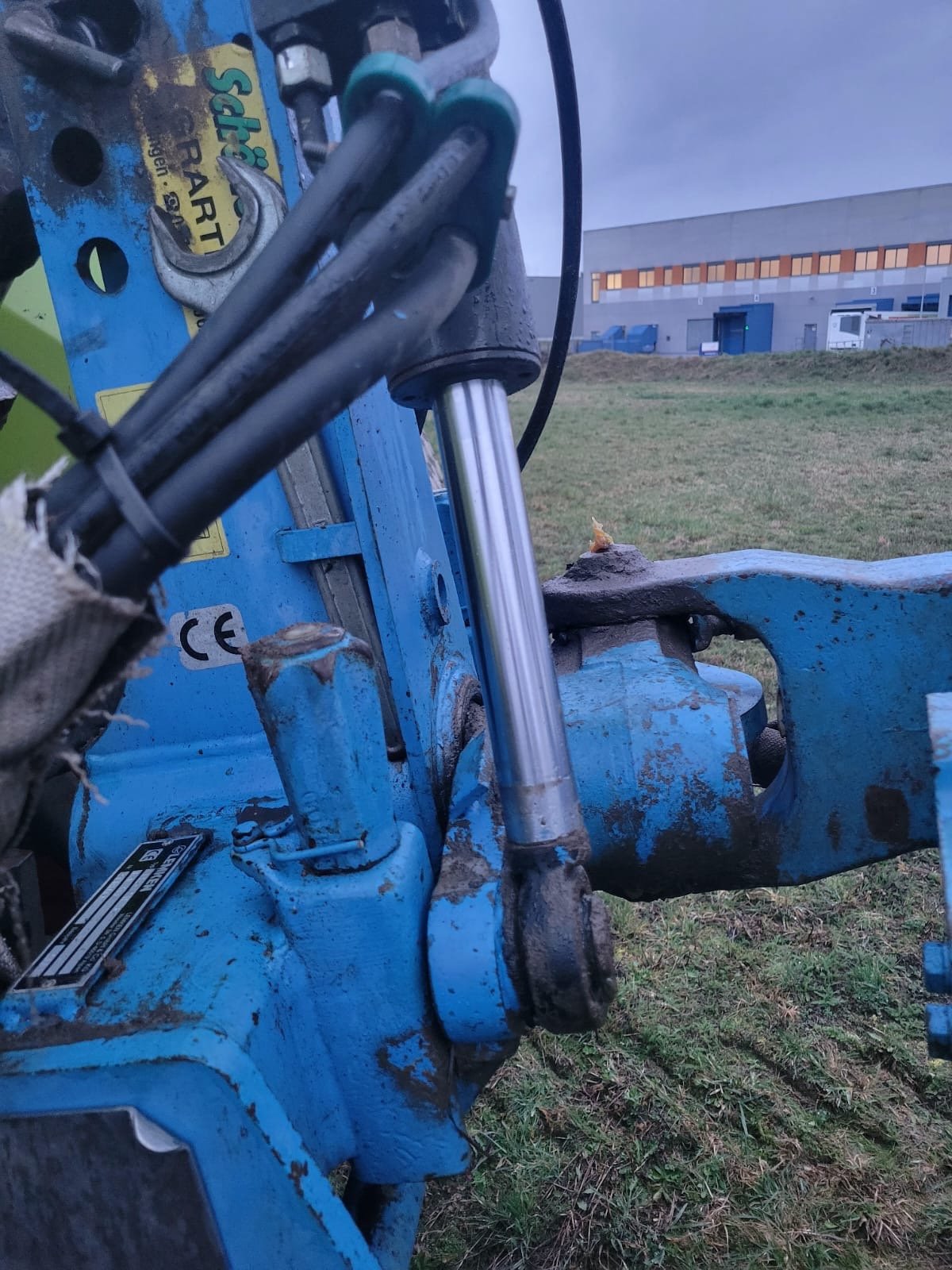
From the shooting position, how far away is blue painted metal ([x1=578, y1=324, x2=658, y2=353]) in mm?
32125

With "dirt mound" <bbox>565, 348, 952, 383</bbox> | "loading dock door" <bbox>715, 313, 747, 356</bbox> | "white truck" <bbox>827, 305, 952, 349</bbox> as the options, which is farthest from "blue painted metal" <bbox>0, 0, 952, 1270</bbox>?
"loading dock door" <bbox>715, 313, 747, 356</bbox>

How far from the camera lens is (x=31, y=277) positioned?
5.40ft

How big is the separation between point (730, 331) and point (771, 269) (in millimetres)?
2370

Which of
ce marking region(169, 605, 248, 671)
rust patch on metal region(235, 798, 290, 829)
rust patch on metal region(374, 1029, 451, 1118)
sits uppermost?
ce marking region(169, 605, 248, 671)

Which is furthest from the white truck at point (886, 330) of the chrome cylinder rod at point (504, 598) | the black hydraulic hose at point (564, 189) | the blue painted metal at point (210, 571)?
the chrome cylinder rod at point (504, 598)

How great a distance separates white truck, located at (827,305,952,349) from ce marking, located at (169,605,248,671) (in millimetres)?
22870

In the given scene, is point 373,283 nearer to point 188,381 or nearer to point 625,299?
point 188,381

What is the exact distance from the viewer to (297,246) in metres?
0.67

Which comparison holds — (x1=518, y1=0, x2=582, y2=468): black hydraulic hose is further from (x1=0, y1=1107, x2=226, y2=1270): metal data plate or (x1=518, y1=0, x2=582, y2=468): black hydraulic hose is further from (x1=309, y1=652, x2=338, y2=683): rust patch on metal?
(x1=0, y1=1107, x2=226, y2=1270): metal data plate

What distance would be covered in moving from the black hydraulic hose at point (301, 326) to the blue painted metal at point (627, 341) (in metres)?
32.9

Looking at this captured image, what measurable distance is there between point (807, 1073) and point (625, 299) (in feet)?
116

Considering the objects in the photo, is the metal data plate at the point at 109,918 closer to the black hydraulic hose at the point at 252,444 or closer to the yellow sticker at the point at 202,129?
the black hydraulic hose at the point at 252,444

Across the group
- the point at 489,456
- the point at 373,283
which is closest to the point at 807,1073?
the point at 489,456

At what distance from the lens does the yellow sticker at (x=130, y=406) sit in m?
1.19
